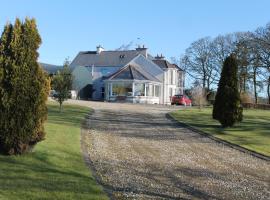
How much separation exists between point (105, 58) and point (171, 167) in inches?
2218

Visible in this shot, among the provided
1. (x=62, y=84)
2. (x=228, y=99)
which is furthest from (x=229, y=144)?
(x=62, y=84)

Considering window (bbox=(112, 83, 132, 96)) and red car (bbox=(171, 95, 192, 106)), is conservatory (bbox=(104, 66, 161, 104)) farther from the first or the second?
red car (bbox=(171, 95, 192, 106))

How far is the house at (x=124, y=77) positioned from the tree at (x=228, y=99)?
29239 mm

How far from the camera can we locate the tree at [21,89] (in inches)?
422

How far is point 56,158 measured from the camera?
1127 cm

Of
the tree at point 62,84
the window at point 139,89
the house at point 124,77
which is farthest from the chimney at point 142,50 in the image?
the tree at point 62,84

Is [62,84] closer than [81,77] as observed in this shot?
Yes

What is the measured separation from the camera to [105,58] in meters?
67.5

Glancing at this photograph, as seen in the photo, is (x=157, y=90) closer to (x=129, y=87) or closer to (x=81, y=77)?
(x=129, y=87)

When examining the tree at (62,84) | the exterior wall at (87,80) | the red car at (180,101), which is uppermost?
the exterior wall at (87,80)

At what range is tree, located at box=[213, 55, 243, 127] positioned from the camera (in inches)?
992

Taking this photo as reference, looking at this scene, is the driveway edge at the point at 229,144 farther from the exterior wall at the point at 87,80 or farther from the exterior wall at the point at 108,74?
the exterior wall at the point at 87,80

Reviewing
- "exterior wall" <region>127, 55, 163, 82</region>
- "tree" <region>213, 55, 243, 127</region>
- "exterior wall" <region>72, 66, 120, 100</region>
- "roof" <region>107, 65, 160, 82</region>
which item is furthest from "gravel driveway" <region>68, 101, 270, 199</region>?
"exterior wall" <region>127, 55, 163, 82</region>

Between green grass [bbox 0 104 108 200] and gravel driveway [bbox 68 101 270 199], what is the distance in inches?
18.6
